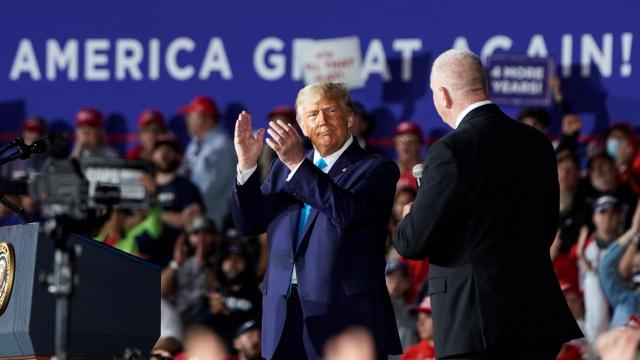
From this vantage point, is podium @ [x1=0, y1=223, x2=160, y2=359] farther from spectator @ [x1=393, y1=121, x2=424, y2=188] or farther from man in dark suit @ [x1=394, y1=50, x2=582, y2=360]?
spectator @ [x1=393, y1=121, x2=424, y2=188]

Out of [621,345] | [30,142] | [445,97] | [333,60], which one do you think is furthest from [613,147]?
[445,97]

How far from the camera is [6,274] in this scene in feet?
16.0

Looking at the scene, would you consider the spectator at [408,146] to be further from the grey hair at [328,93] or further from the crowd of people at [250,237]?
the grey hair at [328,93]

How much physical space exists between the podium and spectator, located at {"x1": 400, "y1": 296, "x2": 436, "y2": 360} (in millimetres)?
2925

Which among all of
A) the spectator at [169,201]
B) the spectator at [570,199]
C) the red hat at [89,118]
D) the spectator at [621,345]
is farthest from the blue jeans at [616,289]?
the red hat at [89,118]

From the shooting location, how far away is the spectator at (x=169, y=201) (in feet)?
33.8

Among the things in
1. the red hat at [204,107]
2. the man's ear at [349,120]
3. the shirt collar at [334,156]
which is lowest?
the shirt collar at [334,156]

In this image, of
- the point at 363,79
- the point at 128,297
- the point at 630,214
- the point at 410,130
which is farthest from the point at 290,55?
the point at 128,297

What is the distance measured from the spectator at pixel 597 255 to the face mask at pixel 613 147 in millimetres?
1098

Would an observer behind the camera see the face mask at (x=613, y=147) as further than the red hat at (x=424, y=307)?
Yes

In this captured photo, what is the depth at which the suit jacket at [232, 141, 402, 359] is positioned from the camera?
17.2 ft

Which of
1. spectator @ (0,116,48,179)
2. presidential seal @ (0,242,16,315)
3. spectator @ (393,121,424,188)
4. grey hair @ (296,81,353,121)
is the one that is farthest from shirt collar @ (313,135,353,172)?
spectator @ (0,116,48,179)

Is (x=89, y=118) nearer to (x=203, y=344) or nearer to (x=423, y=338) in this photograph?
(x=203, y=344)

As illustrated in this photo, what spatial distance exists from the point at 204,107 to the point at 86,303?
6.66m
